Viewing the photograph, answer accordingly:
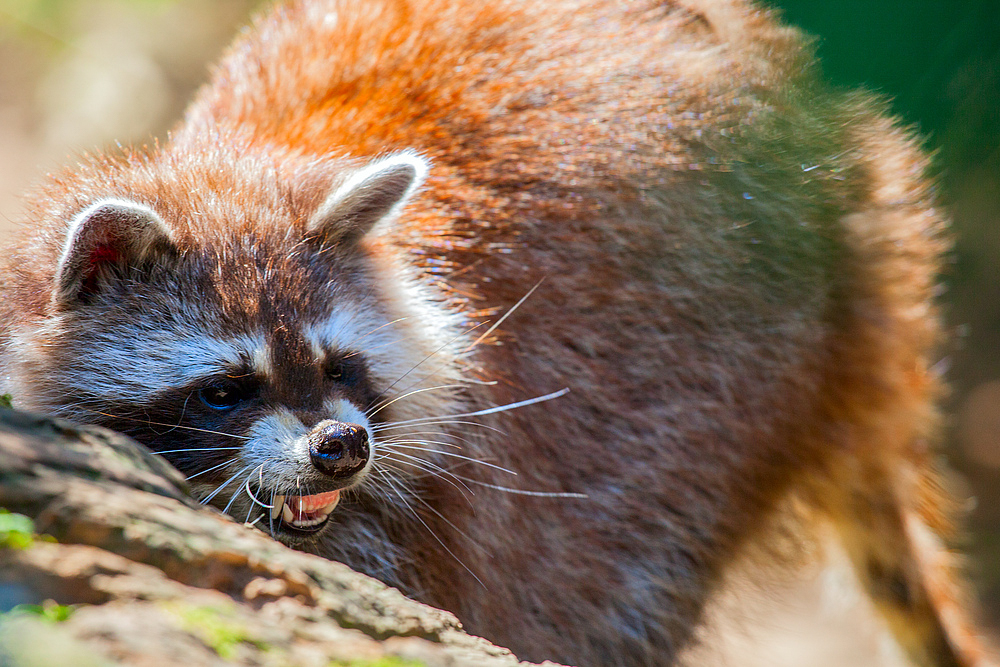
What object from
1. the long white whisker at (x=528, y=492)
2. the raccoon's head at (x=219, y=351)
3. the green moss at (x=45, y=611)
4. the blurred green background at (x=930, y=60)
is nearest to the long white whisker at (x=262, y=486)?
the raccoon's head at (x=219, y=351)

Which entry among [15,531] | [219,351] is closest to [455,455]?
[219,351]

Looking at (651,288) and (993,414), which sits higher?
(651,288)

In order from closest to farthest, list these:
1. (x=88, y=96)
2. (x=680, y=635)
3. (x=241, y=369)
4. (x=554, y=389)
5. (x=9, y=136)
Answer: (x=241, y=369), (x=554, y=389), (x=680, y=635), (x=88, y=96), (x=9, y=136)

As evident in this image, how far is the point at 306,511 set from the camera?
245 cm

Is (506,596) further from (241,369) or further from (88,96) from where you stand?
(88,96)

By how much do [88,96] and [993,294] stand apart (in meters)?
7.08

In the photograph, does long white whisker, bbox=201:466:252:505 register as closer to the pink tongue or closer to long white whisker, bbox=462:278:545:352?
the pink tongue

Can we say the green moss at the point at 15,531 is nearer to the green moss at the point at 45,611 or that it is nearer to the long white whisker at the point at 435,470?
the green moss at the point at 45,611

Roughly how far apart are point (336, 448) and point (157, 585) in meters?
0.76

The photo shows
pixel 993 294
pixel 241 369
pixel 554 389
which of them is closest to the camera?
pixel 241 369

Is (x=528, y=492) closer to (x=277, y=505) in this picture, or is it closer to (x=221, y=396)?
(x=277, y=505)

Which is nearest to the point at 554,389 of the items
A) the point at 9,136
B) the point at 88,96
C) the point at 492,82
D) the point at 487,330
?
the point at 487,330

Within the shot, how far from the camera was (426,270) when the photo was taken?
2973mm

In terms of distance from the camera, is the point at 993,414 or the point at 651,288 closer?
the point at 651,288
